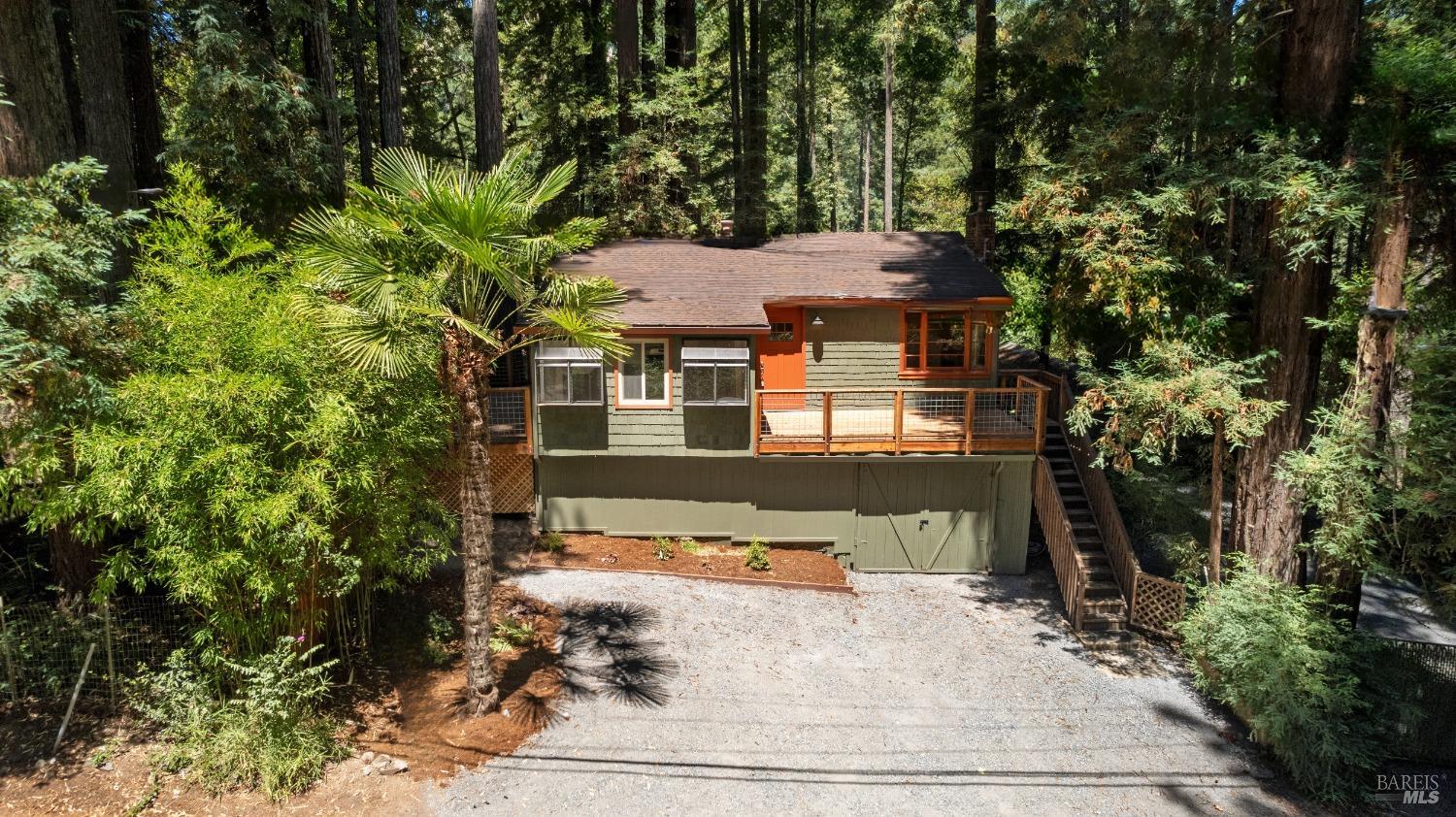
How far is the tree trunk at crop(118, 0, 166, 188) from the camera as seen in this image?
42.2 ft

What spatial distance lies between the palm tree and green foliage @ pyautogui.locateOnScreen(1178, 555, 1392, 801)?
25.6ft

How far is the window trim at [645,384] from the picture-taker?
1123cm

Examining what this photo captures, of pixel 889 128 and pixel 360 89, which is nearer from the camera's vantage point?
pixel 360 89

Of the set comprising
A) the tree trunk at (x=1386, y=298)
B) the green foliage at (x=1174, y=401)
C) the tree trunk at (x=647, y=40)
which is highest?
the tree trunk at (x=647, y=40)

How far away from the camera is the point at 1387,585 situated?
12.4 metres

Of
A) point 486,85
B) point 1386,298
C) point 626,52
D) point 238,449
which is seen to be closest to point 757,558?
A: point 238,449

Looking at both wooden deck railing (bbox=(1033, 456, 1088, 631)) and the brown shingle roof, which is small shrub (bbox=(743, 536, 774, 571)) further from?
wooden deck railing (bbox=(1033, 456, 1088, 631))

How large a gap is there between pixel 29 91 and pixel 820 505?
36.9 ft

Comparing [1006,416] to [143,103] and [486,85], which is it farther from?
[143,103]

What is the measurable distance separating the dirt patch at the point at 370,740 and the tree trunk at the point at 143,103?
33.2ft

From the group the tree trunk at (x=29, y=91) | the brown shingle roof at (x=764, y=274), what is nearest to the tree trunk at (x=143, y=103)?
the tree trunk at (x=29, y=91)

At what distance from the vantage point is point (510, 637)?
29.2 ft

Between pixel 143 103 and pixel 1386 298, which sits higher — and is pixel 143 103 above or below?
above

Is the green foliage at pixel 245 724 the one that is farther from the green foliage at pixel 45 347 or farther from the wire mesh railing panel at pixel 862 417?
the wire mesh railing panel at pixel 862 417
